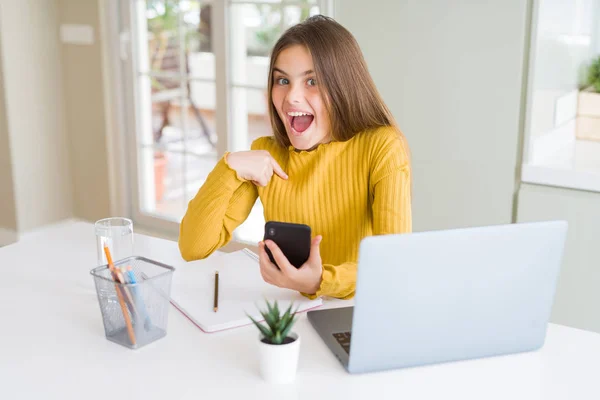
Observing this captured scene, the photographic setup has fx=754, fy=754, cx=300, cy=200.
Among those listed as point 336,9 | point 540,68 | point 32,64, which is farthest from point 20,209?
point 540,68

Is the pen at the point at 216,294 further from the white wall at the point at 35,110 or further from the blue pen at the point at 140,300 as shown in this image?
the white wall at the point at 35,110

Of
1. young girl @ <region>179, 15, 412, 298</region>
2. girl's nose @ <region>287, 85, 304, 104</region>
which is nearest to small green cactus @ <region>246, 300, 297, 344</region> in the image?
young girl @ <region>179, 15, 412, 298</region>

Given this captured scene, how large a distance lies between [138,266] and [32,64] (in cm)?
269

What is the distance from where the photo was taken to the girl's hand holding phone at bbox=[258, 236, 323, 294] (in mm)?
1477

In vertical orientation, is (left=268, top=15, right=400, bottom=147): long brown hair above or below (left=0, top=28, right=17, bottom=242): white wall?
above

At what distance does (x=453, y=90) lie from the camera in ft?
8.80

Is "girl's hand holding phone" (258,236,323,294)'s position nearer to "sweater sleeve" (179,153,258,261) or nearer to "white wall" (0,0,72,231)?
"sweater sleeve" (179,153,258,261)

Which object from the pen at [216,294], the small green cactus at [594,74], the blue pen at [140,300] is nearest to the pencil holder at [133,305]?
the blue pen at [140,300]

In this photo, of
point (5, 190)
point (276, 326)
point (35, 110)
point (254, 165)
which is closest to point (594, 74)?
point (254, 165)

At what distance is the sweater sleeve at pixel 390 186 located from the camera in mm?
1694

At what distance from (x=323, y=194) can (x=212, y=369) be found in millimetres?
673

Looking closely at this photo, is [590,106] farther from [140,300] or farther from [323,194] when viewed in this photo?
[140,300]

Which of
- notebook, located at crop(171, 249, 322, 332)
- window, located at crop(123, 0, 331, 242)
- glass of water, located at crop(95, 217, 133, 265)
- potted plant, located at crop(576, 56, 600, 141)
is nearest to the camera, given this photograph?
notebook, located at crop(171, 249, 322, 332)

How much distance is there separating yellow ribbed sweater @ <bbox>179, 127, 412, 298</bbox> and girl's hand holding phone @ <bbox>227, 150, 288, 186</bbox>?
21mm
